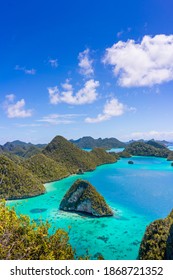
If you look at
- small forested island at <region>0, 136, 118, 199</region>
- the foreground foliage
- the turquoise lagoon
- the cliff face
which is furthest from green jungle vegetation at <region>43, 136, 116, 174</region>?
the foreground foliage

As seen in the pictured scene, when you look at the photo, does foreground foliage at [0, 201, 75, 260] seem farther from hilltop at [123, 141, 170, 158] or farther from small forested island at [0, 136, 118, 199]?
hilltop at [123, 141, 170, 158]

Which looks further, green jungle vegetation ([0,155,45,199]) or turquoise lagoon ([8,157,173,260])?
green jungle vegetation ([0,155,45,199])

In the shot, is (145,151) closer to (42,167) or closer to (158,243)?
(42,167)

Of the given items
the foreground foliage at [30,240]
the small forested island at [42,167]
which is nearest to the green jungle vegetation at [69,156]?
the small forested island at [42,167]

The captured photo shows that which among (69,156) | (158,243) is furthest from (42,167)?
(158,243)

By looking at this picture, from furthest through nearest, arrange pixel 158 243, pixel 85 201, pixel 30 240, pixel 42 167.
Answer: pixel 42 167, pixel 85 201, pixel 158 243, pixel 30 240

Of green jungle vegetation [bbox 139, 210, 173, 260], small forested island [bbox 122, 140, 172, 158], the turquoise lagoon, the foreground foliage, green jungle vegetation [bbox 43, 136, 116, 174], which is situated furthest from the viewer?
small forested island [bbox 122, 140, 172, 158]

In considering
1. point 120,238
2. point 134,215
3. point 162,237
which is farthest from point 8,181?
point 162,237
